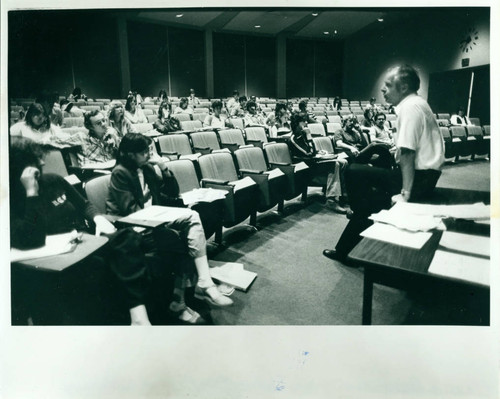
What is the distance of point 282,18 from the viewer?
180cm

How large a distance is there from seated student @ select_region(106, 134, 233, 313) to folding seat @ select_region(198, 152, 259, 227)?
65 centimetres

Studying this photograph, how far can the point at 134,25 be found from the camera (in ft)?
6.13

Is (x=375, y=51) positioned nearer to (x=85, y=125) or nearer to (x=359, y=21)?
(x=359, y=21)

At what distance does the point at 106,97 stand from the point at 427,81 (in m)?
2.52

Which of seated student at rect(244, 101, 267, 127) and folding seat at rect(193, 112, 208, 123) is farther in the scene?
folding seat at rect(193, 112, 208, 123)

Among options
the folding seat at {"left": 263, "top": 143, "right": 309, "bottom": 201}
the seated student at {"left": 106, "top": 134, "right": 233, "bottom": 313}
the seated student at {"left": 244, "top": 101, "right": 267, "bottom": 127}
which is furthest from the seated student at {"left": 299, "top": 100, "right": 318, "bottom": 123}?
the seated student at {"left": 106, "top": 134, "right": 233, "bottom": 313}

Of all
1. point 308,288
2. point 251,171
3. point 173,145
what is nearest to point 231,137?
point 173,145

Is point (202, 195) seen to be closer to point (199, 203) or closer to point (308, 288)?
point (199, 203)

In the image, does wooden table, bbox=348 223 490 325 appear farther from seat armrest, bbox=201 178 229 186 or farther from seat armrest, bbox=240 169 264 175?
seat armrest, bbox=240 169 264 175

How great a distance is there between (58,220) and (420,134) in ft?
6.02

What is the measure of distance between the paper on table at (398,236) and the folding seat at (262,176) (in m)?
1.65

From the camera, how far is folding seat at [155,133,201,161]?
3514 mm

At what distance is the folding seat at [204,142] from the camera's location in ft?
12.5

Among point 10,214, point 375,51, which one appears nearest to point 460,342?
point 375,51
